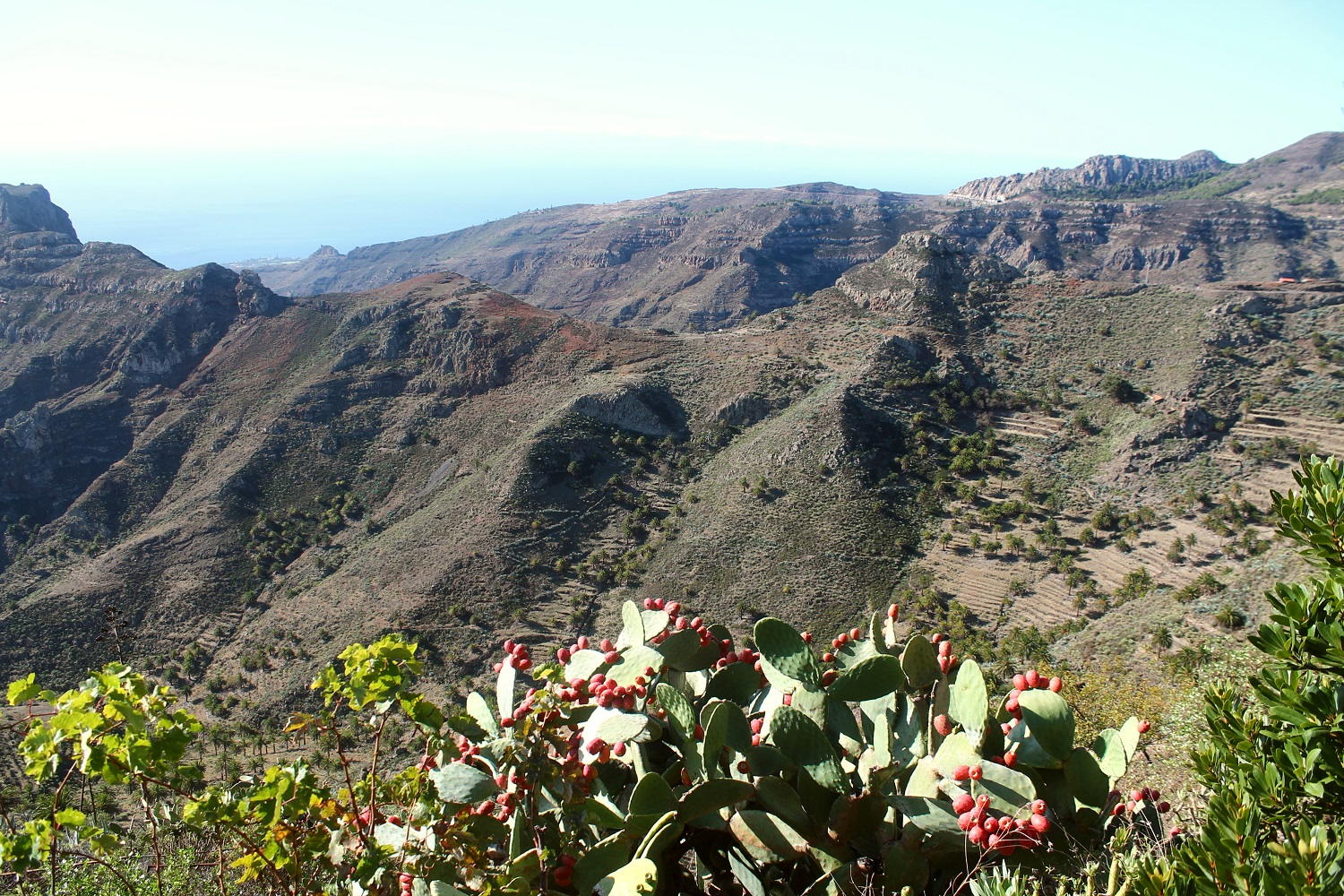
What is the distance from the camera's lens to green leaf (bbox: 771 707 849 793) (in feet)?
14.9

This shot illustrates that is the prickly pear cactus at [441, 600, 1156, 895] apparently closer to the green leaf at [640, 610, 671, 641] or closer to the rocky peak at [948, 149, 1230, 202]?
the green leaf at [640, 610, 671, 641]

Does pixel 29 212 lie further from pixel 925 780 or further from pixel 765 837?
pixel 925 780

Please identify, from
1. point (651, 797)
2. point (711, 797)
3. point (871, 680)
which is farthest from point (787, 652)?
point (651, 797)

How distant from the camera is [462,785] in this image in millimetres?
4250

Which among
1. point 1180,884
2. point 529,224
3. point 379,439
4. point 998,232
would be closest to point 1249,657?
point 1180,884

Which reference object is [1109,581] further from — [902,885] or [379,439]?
[379,439]

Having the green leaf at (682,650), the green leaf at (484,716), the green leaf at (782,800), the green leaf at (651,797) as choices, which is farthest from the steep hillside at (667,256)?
the green leaf at (651,797)

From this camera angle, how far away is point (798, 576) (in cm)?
2541

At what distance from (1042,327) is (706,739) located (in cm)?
3805

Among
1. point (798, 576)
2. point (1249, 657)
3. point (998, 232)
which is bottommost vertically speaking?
point (798, 576)

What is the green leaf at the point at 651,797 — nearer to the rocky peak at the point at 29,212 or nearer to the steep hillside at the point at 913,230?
the steep hillside at the point at 913,230

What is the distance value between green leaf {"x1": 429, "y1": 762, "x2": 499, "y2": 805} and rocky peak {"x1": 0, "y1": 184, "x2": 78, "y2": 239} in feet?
265

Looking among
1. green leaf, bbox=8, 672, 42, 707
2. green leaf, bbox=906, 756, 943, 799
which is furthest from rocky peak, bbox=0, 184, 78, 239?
green leaf, bbox=906, 756, 943, 799

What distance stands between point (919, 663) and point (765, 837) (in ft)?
5.16
